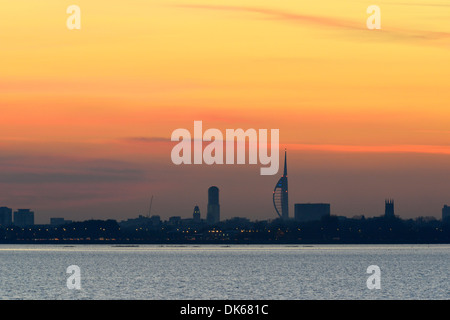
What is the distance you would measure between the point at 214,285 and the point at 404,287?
3178cm

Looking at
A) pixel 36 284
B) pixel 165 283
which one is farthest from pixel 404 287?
pixel 36 284

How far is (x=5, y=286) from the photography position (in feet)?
452

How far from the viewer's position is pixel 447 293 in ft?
415
